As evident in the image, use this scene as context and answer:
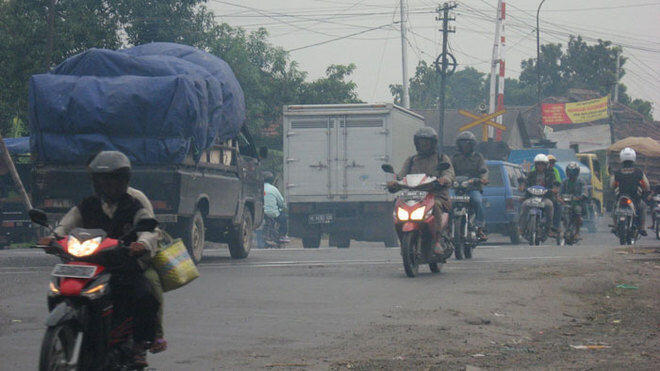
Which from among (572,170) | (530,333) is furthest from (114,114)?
(572,170)

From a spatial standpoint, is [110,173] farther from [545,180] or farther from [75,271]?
[545,180]

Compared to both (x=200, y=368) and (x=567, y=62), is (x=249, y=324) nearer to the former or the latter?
(x=200, y=368)

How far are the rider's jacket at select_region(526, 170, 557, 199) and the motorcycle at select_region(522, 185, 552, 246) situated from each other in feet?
1.26

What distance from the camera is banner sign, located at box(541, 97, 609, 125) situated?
211 feet

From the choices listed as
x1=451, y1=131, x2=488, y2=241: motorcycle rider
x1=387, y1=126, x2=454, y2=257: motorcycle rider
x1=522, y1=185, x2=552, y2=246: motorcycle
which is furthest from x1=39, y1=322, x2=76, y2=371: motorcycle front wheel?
x1=522, y1=185, x2=552, y2=246: motorcycle

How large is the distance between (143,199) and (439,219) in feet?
25.2

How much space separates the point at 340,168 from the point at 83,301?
19293 mm

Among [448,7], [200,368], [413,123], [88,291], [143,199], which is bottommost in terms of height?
[200,368]

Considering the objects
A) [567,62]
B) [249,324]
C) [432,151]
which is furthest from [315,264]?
[567,62]

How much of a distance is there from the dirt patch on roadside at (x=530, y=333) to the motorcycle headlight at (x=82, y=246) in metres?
1.99

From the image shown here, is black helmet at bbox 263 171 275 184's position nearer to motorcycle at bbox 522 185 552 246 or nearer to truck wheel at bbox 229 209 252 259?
truck wheel at bbox 229 209 252 259

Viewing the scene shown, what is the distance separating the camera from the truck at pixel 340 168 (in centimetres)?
2442

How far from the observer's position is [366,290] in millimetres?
11672

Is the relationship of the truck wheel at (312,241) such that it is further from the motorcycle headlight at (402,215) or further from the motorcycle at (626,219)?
the motorcycle headlight at (402,215)
